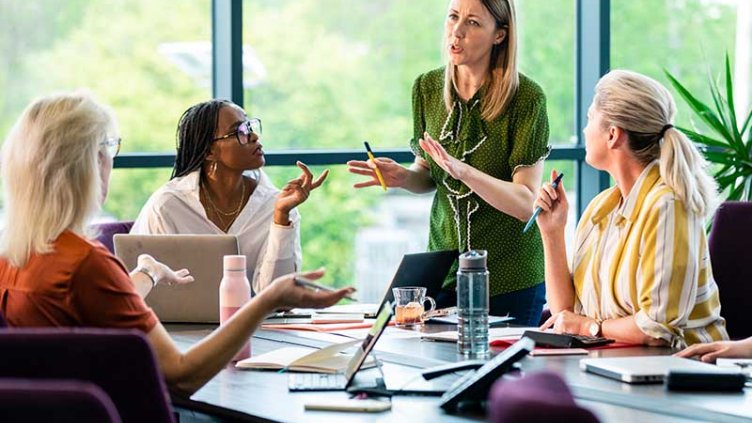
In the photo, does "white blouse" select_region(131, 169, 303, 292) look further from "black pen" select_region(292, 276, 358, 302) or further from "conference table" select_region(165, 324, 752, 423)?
"black pen" select_region(292, 276, 358, 302)

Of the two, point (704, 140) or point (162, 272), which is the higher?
point (704, 140)

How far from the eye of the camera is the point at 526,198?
3.58 meters

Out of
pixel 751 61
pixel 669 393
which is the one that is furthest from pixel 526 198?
pixel 751 61

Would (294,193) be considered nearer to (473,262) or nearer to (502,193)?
(502,193)

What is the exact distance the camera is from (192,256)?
322 centimetres

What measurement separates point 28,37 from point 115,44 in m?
0.82

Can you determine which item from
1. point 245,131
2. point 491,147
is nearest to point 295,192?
Answer: point 245,131

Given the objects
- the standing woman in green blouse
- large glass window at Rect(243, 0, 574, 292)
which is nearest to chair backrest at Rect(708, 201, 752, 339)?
the standing woman in green blouse

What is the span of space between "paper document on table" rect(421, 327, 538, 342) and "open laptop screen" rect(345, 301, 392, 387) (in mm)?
502

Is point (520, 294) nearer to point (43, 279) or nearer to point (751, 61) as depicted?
point (43, 279)

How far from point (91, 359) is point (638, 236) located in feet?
4.96

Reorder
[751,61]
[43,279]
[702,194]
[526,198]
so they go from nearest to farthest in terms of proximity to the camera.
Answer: [43,279]
[702,194]
[526,198]
[751,61]

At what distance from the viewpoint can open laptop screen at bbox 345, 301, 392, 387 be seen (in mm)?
2381

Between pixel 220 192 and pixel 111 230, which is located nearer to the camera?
pixel 220 192
